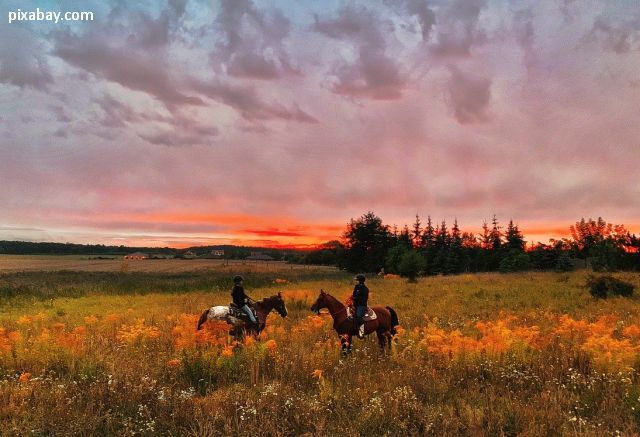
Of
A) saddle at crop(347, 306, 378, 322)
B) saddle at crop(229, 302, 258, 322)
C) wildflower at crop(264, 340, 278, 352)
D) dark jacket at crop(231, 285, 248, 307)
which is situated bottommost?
wildflower at crop(264, 340, 278, 352)

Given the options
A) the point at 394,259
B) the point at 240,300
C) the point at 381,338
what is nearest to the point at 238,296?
the point at 240,300

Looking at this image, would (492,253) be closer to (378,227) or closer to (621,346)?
(378,227)

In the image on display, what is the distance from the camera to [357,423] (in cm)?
542

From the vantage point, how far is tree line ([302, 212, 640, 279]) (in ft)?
218

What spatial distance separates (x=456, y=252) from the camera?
8800cm

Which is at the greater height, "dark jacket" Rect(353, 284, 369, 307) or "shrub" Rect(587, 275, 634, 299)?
"dark jacket" Rect(353, 284, 369, 307)

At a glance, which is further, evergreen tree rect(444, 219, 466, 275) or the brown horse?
evergreen tree rect(444, 219, 466, 275)

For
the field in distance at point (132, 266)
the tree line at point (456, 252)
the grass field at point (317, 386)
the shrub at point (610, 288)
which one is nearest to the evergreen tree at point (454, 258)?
the tree line at point (456, 252)

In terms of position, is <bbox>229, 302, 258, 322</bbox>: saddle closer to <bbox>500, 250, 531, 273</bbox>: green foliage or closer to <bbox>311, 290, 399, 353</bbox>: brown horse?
<bbox>311, 290, 399, 353</bbox>: brown horse

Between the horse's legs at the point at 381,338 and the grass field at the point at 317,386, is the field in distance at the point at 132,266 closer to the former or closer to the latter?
the horse's legs at the point at 381,338

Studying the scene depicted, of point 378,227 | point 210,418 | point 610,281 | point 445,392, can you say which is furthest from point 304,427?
point 378,227

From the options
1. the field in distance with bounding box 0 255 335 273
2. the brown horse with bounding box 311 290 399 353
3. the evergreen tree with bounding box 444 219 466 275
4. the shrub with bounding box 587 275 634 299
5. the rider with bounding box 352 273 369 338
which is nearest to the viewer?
the rider with bounding box 352 273 369 338

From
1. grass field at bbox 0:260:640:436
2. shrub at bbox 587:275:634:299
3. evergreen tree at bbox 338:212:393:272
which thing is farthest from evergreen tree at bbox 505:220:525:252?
grass field at bbox 0:260:640:436

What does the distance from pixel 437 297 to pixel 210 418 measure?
789 inches
